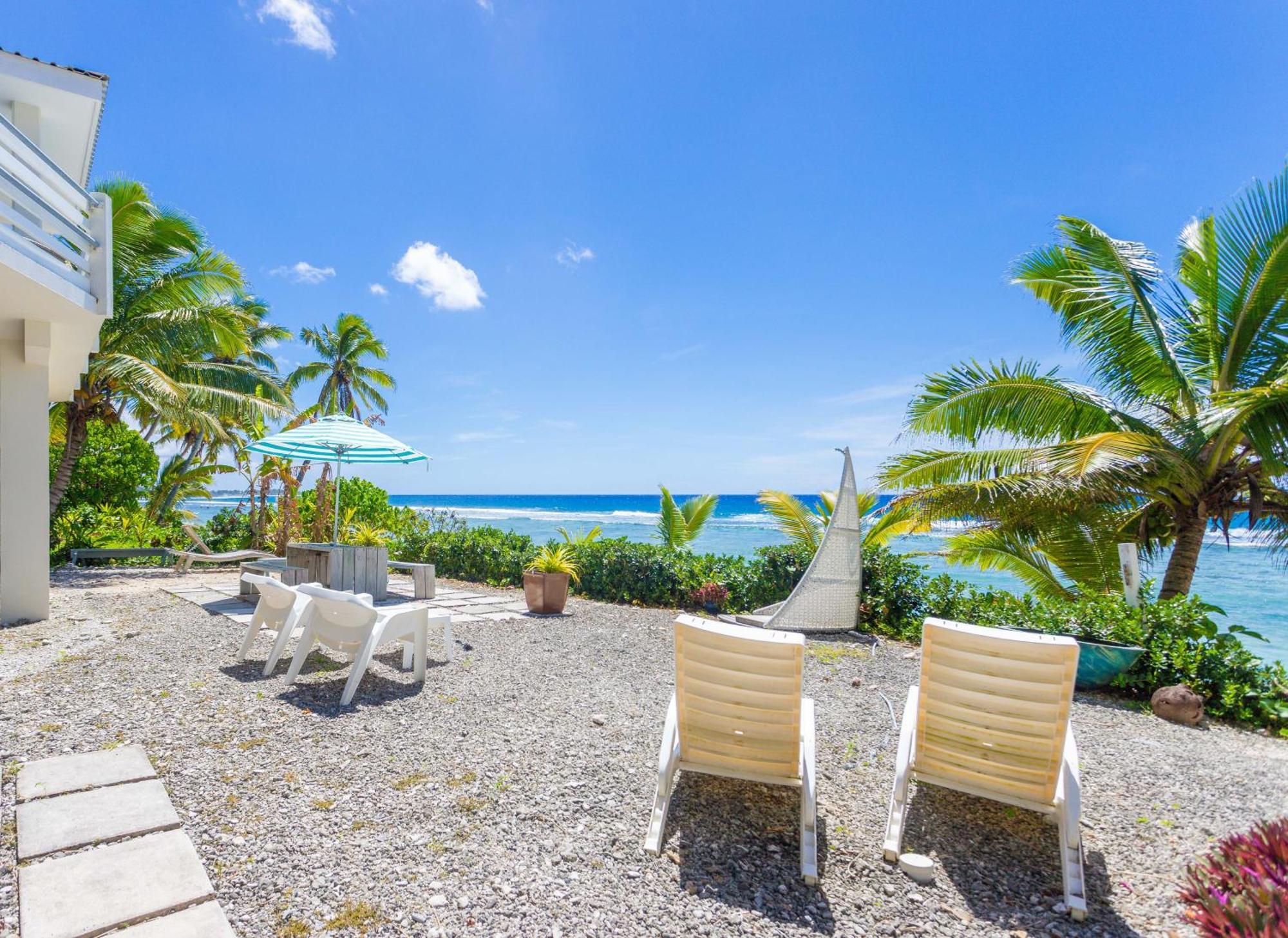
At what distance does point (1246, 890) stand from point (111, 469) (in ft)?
59.8

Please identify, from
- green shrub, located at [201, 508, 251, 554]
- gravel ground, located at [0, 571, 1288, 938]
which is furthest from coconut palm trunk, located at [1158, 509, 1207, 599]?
green shrub, located at [201, 508, 251, 554]

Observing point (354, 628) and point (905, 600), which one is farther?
point (905, 600)

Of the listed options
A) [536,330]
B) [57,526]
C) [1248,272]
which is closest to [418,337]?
[536,330]

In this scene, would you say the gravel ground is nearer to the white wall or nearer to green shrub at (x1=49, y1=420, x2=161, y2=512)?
the white wall

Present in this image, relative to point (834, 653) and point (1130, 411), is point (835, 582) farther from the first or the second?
point (1130, 411)

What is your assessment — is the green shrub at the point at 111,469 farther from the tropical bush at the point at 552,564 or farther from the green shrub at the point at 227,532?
the tropical bush at the point at 552,564

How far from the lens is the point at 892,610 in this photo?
8148 millimetres

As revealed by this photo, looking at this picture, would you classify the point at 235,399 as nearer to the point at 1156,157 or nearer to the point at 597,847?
the point at 597,847

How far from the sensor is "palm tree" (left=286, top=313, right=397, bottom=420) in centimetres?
2250

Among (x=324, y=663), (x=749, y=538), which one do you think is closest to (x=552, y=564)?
(x=324, y=663)

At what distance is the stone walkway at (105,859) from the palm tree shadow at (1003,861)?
275 cm

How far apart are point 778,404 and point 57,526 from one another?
22359 millimetres

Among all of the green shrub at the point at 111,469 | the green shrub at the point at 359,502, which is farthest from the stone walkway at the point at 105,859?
the green shrub at the point at 111,469

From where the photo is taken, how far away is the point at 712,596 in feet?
31.0
